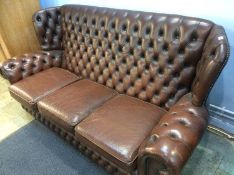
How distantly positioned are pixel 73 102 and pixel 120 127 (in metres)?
0.51

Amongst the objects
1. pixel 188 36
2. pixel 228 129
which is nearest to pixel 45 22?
pixel 188 36

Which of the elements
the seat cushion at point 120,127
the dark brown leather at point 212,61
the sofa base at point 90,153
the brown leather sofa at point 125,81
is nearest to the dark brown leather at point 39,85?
the brown leather sofa at point 125,81

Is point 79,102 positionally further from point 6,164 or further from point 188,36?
point 188,36

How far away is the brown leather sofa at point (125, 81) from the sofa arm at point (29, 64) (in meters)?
0.01

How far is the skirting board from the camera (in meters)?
1.70

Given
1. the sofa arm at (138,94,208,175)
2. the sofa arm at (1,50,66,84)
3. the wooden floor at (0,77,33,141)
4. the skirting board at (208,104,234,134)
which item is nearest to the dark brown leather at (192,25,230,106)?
the sofa arm at (138,94,208,175)

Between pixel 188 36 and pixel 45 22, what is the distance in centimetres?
160

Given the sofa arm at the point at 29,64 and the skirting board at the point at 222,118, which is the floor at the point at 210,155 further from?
the sofa arm at the point at 29,64

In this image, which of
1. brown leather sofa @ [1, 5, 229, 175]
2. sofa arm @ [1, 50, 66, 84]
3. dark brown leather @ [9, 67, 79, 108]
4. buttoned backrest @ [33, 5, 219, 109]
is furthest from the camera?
sofa arm @ [1, 50, 66, 84]

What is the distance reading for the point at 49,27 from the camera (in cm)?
229

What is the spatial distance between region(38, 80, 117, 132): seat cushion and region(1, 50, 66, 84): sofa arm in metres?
0.54

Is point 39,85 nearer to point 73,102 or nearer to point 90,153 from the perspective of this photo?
point 73,102

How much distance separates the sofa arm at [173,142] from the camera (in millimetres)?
989

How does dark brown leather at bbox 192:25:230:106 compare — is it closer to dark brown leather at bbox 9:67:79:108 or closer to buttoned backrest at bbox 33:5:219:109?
buttoned backrest at bbox 33:5:219:109
